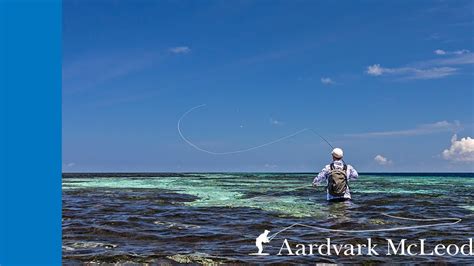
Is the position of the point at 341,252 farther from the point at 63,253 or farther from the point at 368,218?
the point at 63,253

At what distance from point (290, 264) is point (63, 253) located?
4.95 m

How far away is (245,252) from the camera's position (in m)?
11.2

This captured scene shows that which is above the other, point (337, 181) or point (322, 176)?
point (322, 176)

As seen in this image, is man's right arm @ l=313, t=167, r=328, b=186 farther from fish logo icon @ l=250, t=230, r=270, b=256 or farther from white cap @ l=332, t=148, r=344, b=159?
fish logo icon @ l=250, t=230, r=270, b=256

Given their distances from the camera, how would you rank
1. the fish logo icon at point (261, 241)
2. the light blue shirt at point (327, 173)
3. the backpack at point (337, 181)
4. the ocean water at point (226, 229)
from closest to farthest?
the ocean water at point (226, 229), the fish logo icon at point (261, 241), the backpack at point (337, 181), the light blue shirt at point (327, 173)

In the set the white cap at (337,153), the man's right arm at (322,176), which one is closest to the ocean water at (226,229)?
the man's right arm at (322,176)

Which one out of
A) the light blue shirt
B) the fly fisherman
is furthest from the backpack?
the light blue shirt

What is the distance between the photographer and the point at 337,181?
1814 cm

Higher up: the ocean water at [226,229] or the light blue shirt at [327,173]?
the light blue shirt at [327,173]

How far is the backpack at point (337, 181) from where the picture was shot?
58.1ft

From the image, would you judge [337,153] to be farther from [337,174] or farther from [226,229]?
[226,229]

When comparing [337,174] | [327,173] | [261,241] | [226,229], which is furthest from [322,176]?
[261,241]

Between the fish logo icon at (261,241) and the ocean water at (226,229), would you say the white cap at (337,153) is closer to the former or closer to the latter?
the ocean water at (226,229)

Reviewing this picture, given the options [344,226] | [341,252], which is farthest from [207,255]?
[344,226]
